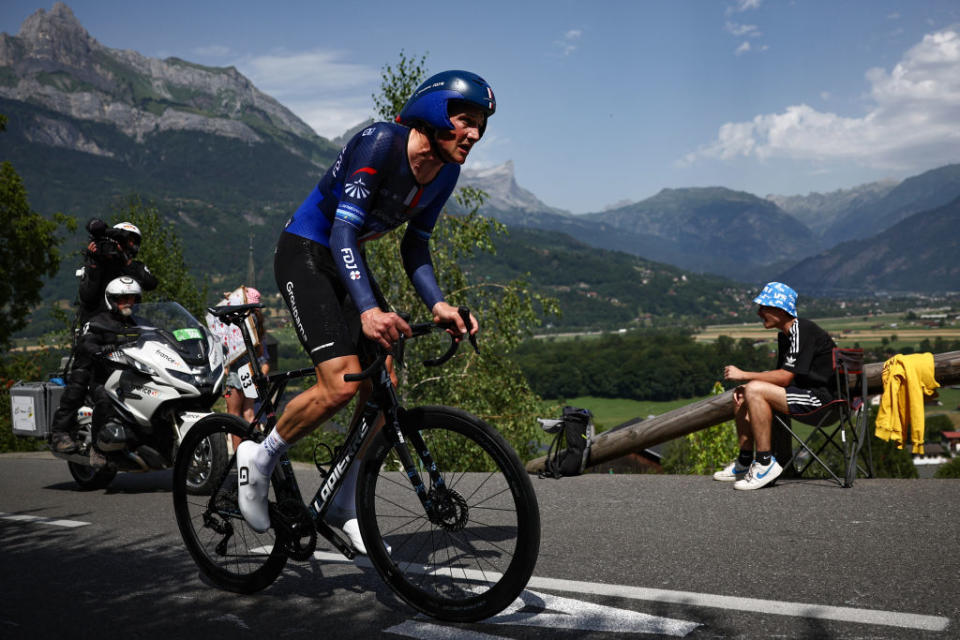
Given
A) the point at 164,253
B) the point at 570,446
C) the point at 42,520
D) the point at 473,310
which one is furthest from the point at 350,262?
the point at 164,253

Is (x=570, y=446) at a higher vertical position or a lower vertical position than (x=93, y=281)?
lower

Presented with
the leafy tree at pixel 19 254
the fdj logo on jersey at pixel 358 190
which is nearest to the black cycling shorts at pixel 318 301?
the fdj logo on jersey at pixel 358 190

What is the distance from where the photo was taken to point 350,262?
294 cm

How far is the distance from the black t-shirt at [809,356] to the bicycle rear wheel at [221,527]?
3.71 m

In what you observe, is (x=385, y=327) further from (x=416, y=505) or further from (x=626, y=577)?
(x=626, y=577)

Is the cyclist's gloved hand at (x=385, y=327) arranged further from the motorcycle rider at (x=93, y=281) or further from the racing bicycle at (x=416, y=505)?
the motorcycle rider at (x=93, y=281)

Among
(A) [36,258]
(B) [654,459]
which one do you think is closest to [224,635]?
(A) [36,258]

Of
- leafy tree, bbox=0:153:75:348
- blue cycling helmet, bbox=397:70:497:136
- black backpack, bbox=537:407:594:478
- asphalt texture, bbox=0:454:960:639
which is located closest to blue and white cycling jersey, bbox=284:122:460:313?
blue cycling helmet, bbox=397:70:497:136

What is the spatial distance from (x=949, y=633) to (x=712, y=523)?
5.82 ft

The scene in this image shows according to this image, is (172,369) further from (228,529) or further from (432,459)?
(432,459)

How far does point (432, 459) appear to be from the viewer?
9.77 feet

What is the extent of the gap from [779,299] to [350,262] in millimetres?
3776

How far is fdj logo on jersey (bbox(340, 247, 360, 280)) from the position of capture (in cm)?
292

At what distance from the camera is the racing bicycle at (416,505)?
2.71 metres
